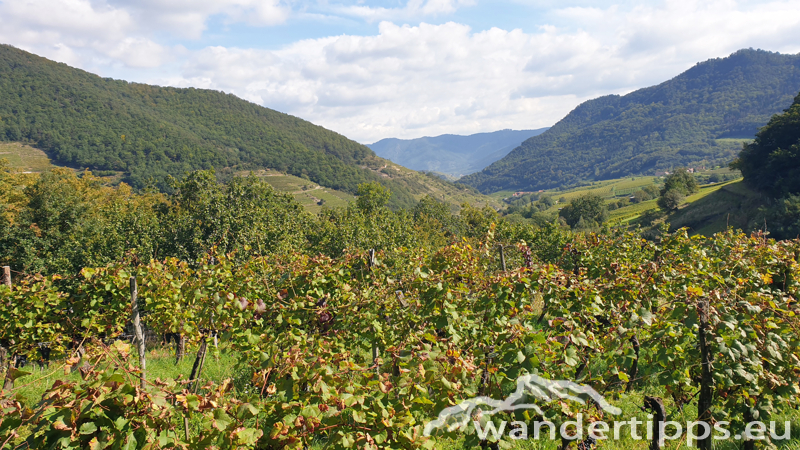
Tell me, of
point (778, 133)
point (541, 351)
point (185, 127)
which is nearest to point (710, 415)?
point (541, 351)

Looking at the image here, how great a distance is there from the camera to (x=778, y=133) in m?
48.8

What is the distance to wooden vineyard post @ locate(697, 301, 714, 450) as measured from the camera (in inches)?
160

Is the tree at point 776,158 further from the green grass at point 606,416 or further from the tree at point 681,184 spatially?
the green grass at point 606,416

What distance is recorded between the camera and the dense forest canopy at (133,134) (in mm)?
128375

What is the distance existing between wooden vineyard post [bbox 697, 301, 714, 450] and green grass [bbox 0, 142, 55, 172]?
466ft

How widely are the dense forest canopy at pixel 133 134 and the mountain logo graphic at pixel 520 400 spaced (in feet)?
396

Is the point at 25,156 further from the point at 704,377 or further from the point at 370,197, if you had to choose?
the point at 704,377

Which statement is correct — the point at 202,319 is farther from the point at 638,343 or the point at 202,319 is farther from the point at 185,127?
the point at 185,127

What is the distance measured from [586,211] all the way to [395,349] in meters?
84.9

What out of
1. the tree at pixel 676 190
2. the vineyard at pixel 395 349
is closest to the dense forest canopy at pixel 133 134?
the tree at pixel 676 190

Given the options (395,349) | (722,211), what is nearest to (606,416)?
(395,349)

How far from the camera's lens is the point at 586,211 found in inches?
3140

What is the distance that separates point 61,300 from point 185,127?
19830 cm

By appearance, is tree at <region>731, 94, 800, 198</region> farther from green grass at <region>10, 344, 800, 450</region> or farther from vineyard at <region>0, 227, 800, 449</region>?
green grass at <region>10, 344, 800, 450</region>
